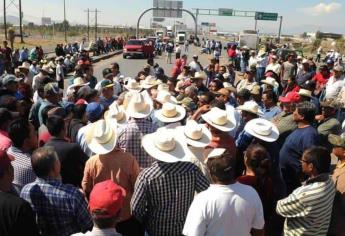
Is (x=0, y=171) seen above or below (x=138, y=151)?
above

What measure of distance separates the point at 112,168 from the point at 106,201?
1.32m

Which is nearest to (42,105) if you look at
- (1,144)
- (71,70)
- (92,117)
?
(92,117)

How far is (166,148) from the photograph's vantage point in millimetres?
3625

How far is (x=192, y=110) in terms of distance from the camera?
7.29 meters

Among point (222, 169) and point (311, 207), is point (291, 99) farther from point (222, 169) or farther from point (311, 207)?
point (222, 169)

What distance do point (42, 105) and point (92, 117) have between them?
1.58 meters

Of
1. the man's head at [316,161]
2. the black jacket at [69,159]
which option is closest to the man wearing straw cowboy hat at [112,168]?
the black jacket at [69,159]

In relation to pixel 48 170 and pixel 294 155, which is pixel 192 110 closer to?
pixel 294 155

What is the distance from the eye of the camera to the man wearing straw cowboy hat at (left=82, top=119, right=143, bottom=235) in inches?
156

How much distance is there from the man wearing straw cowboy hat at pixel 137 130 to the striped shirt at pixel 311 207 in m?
1.80

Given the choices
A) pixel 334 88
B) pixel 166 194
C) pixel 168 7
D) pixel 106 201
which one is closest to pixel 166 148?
pixel 166 194

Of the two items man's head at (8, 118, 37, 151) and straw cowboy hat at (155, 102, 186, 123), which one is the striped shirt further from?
man's head at (8, 118, 37, 151)

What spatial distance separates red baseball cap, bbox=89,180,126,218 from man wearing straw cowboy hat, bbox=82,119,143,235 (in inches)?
45.4

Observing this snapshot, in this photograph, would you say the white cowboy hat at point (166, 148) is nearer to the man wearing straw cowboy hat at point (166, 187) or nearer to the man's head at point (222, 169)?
the man wearing straw cowboy hat at point (166, 187)
